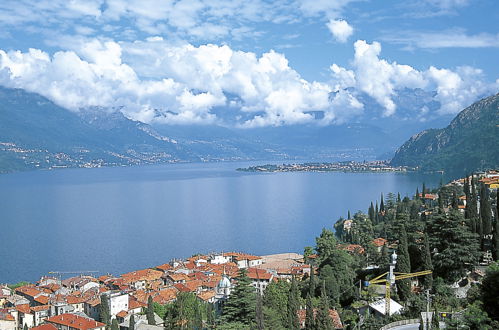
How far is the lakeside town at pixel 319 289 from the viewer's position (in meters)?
23.8

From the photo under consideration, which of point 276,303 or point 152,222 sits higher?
point 276,303

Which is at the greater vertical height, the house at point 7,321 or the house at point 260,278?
the house at point 260,278

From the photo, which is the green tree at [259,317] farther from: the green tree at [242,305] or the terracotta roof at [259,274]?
the terracotta roof at [259,274]

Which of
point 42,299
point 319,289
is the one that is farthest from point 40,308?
point 319,289

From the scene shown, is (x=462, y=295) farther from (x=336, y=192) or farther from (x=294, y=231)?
(x=336, y=192)

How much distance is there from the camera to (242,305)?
24.9 m

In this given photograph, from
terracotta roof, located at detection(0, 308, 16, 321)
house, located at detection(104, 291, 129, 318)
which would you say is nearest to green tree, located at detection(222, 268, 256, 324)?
house, located at detection(104, 291, 129, 318)

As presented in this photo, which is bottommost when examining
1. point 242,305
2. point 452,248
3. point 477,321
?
point 242,305

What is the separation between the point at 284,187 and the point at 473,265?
10995 centimetres

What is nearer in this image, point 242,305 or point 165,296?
point 242,305

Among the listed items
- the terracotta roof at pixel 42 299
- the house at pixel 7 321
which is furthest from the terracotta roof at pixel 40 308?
the house at pixel 7 321

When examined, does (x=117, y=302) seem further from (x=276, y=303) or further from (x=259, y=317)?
(x=259, y=317)

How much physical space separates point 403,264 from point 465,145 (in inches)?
5369

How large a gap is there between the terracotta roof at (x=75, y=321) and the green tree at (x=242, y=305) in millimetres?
13257
